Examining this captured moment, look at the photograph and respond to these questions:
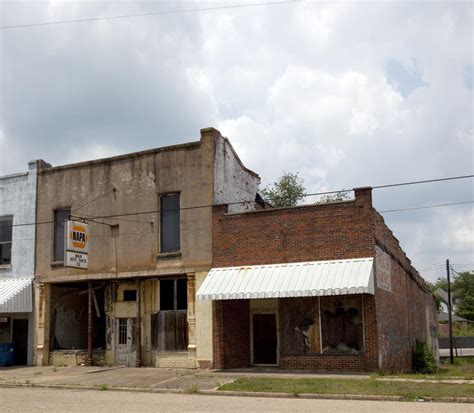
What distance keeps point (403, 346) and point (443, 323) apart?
6103 cm

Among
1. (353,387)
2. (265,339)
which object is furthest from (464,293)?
(353,387)

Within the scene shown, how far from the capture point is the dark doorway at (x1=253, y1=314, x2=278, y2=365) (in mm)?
23078

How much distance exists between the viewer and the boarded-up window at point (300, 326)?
21672 mm

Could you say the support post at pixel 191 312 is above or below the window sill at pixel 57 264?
below

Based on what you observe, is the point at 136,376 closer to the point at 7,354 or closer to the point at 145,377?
the point at 145,377

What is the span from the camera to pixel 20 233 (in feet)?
91.7

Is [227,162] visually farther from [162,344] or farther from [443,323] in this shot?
[443,323]

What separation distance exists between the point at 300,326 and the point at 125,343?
7.49 metres

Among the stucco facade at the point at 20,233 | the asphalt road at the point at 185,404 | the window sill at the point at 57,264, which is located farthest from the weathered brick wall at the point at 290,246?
the stucco facade at the point at 20,233

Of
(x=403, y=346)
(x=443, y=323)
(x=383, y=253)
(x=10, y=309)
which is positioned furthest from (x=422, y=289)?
(x=443, y=323)

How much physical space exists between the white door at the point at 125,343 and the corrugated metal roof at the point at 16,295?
4.20m

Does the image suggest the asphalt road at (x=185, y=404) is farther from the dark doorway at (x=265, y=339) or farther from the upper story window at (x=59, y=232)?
the upper story window at (x=59, y=232)

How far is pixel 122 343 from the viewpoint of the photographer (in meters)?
25.3

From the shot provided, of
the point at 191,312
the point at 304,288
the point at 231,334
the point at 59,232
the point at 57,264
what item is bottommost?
the point at 231,334
